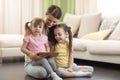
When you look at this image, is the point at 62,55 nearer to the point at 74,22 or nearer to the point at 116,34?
the point at 116,34

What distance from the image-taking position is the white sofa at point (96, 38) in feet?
10.5

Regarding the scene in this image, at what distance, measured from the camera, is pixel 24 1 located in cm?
536

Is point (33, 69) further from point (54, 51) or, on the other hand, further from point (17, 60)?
point (17, 60)

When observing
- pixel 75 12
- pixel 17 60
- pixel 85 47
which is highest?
pixel 75 12

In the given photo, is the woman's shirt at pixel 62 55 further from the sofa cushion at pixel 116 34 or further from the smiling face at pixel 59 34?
the sofa cushion at pixel 116 34

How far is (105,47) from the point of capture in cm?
318

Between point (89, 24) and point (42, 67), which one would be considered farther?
point (89, 24)

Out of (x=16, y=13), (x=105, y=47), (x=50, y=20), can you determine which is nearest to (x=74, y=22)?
(x=16, y=13)

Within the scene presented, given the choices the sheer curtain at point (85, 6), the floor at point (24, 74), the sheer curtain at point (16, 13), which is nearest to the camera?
the floor at point (24, 74)

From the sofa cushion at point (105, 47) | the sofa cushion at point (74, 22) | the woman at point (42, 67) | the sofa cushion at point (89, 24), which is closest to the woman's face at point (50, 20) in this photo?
the woman at point (42, 67)

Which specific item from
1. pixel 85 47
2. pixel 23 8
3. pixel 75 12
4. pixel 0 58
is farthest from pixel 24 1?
pixel 85 47

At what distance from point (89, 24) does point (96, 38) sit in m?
0.61

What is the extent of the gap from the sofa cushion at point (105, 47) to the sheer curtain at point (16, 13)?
2.32 m

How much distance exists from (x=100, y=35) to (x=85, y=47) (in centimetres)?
38
